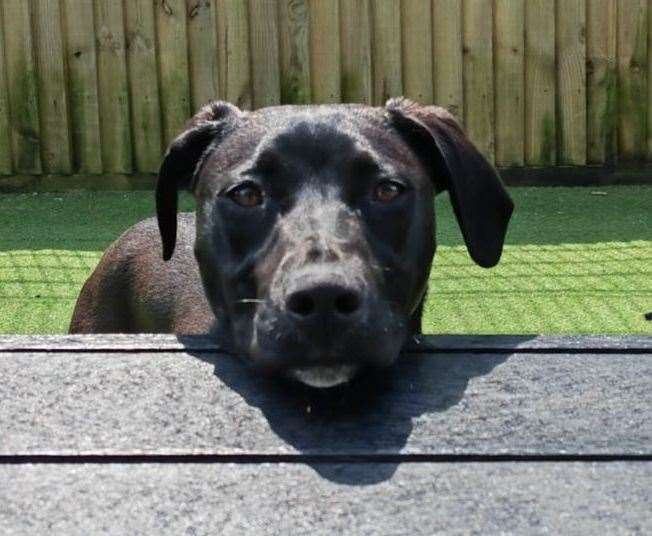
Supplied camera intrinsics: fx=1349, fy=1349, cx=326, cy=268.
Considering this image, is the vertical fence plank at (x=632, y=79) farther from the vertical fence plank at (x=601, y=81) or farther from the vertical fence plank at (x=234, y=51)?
the vertical fence plank at (x=234, y=51)

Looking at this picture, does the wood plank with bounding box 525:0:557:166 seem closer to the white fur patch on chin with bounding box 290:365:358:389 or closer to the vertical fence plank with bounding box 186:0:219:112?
the vertical fence plank with bounding box 186:0:219:112

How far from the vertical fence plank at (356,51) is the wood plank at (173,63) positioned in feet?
3.61

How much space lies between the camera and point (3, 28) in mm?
9289

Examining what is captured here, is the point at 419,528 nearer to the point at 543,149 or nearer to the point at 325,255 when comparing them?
the point at 325,255

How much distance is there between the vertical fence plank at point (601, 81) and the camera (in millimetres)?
9492

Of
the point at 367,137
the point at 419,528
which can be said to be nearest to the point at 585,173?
the point at 367,137

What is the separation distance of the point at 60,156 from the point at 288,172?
671cm

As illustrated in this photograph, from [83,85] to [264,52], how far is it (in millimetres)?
1279

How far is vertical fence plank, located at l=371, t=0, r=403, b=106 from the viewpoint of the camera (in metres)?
9.34

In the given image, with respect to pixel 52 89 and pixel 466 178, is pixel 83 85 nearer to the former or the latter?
pixel 52 89

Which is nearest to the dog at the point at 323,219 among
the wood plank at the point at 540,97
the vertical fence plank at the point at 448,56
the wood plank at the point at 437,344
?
the wood plank at the point at 437,344

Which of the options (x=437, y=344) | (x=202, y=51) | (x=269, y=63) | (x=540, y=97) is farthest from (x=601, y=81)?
(x=437, y=344)

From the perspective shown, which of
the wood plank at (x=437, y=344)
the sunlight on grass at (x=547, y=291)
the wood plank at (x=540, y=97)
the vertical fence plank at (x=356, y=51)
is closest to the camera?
the wood plank at (x=437, y=344)

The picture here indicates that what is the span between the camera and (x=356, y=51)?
939 cm
